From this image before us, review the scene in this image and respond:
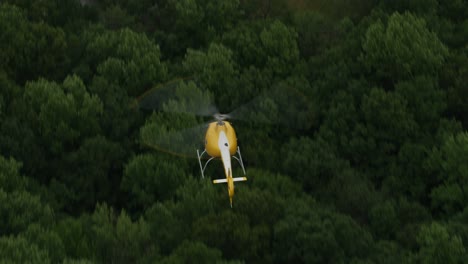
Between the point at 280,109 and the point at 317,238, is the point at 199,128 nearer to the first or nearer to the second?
the point at 280,109

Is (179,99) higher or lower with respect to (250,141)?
higher

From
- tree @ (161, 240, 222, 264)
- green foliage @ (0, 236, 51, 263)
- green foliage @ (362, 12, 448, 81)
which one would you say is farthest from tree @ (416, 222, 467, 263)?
green foliage @ (0, 236, 51, 263)

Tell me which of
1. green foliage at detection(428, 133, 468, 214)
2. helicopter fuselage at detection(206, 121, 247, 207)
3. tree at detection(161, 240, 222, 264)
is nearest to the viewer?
tree at detection(161, 240, 222, 264)

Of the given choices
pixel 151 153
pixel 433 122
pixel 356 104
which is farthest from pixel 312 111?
pixel 151 153

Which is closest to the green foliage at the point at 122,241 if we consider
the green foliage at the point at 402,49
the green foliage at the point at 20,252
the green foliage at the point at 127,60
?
the green foliage at the point at 20,252

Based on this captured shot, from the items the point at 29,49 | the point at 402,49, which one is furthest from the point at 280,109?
the point at 29,49

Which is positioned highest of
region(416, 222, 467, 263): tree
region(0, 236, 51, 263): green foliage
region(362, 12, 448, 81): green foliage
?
region(362, 12, 448, 81): green foliage

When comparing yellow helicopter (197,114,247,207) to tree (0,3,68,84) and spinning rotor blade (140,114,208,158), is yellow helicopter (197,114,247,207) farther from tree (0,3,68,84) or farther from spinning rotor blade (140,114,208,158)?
tree (0,3,68,84)

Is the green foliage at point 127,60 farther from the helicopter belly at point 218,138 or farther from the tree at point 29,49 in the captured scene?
the helicopter belly at point 218,138
